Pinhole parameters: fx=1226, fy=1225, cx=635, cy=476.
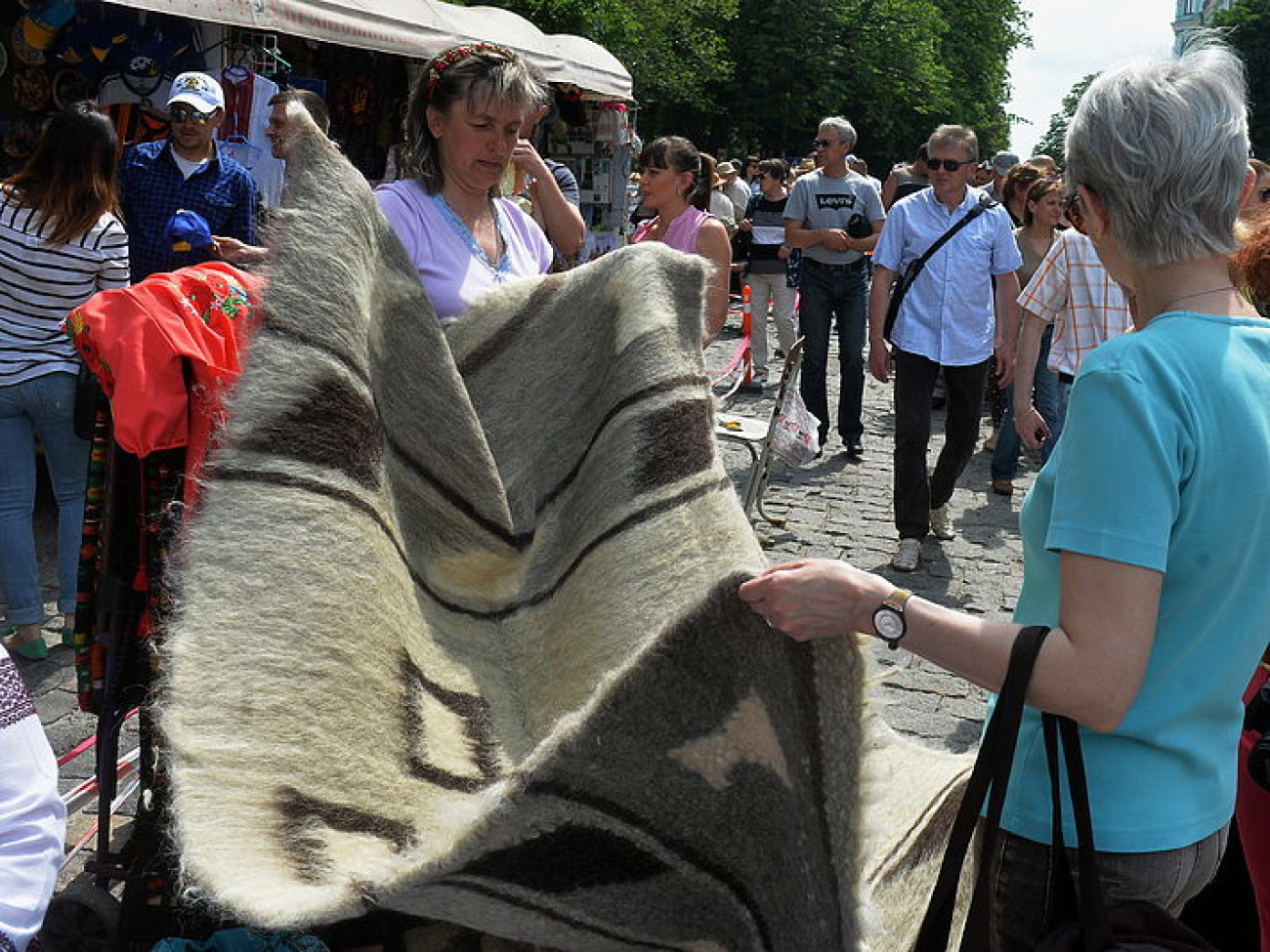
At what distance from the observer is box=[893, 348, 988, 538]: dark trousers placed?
20.3 feet

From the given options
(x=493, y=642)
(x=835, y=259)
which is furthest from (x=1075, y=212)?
(x=835, y=259)

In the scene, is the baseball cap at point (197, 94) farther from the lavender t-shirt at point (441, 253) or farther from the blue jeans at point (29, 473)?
the lavender t-shirt at point (441, 253)

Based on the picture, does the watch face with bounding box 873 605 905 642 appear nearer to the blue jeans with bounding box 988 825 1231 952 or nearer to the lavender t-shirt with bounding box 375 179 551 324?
the blue jeans with bounding box 988 825 1231 952

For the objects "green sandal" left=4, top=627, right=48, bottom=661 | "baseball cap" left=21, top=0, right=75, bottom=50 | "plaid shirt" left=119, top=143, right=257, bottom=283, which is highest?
"baseball cap" left=21, top=0, right=75, bottom=50

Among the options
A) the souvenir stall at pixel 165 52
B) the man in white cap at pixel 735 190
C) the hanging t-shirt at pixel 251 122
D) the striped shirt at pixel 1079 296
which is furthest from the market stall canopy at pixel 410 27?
the striped shirt at pixel 1079 296

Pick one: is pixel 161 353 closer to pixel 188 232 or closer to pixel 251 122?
pixel 188 232

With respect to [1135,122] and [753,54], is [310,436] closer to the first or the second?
[1135,122]

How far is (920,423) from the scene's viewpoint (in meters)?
6.15

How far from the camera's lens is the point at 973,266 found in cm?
632

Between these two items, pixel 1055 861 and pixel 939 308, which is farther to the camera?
pixel 939 308

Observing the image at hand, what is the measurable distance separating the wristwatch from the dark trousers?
4679mm

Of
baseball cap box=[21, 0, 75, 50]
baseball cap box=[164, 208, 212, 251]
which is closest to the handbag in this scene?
baseball cap box=[164, 208, 212, 251]

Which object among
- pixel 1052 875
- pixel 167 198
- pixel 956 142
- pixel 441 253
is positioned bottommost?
pixel 1052 875

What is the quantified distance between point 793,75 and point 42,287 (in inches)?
1366
